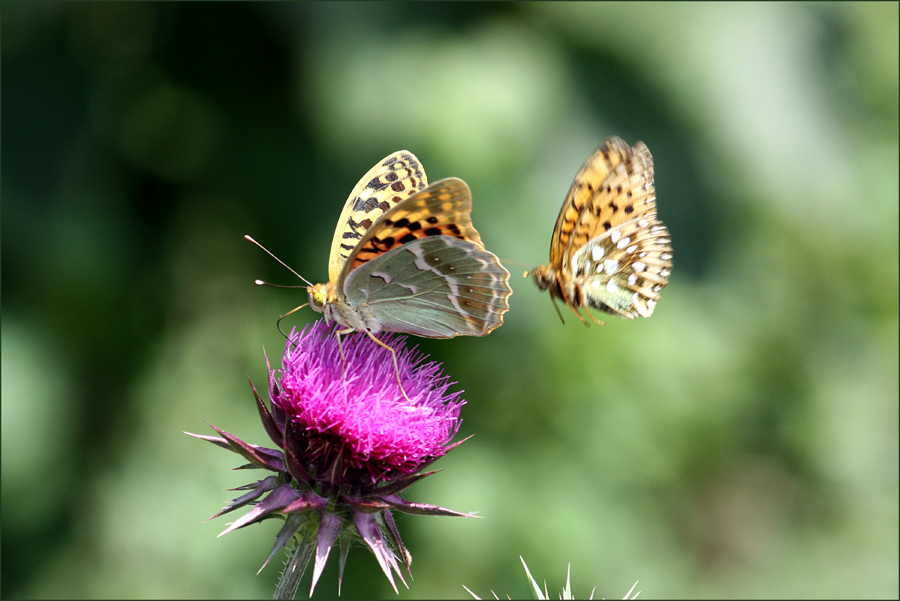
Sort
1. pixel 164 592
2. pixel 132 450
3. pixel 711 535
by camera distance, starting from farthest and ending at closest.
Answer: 1. pixel 711 535
2. pixel 132 450
3. pixel 164 592

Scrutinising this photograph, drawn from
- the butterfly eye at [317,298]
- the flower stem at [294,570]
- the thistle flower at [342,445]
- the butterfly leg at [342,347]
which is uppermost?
the butterfly eye at [317,298]

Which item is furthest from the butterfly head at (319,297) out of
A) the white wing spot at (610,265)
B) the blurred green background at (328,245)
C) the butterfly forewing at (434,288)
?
the blurred green background at (328,245)

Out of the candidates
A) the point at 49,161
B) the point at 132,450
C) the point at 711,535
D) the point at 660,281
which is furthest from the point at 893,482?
the point at 49,161

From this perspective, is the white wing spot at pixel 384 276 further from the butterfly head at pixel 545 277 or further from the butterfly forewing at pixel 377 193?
the butterfly head at pixel 545 277

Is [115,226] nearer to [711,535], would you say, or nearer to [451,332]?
[451,332]

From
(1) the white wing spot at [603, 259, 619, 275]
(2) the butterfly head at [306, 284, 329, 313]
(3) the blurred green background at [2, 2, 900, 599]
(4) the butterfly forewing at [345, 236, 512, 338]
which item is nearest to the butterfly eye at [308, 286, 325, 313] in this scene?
(2) the butterfly head at [306, 284, 329, 313]

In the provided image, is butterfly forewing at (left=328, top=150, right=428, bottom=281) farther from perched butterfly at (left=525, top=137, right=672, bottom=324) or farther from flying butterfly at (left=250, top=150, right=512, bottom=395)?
perched butterfly at (left=525, top=137, right=672, bottom=324)
